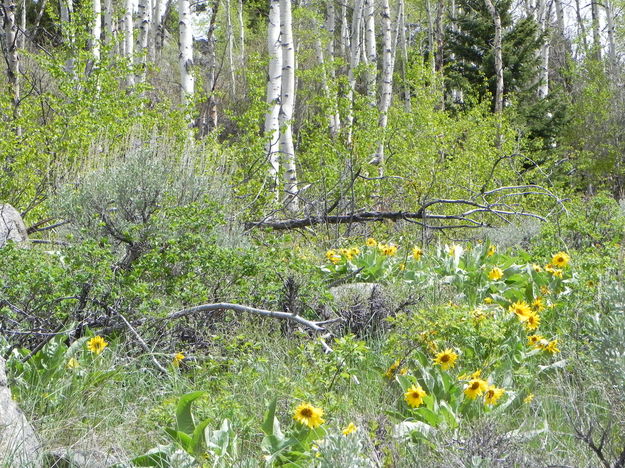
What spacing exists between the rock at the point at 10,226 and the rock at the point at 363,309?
263 centimetres

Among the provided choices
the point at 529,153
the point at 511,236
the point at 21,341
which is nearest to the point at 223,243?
the point at 21,341

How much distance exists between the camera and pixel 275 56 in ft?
33.7

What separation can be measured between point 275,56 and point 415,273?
5558 millimetres

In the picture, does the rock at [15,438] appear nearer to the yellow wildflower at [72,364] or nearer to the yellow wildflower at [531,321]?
the yellow wildflower at [72,364]

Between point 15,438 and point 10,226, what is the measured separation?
3615 millimetres

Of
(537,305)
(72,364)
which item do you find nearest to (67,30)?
(72,364)

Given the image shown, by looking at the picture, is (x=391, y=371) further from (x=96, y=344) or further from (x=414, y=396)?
(x=96, y=344)

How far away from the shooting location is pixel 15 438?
2.75 meters

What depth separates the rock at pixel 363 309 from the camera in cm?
484

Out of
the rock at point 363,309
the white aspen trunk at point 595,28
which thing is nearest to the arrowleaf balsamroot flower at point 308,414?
the rock at point 363,309

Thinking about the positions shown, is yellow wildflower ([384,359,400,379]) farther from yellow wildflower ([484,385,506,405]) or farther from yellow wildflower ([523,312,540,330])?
yellow wildflower ([523,312,540,330])

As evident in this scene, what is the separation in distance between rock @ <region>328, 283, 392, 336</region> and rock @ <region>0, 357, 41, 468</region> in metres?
2.25

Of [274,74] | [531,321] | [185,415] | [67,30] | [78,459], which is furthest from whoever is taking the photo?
[274,74]

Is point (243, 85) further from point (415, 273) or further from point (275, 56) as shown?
point (415, 273)
